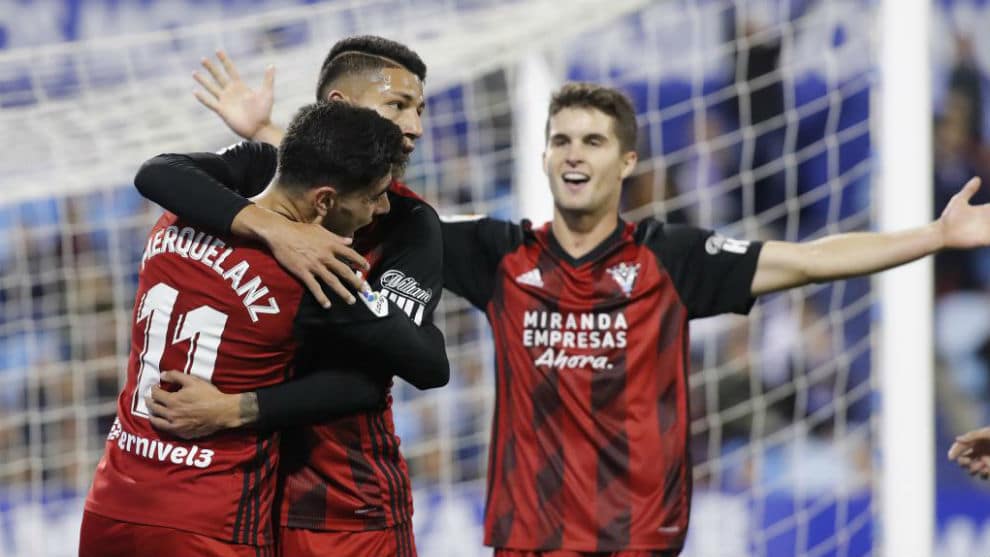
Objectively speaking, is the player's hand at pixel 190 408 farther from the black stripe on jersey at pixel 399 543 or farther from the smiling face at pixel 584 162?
the smiling face at pixel 584 162

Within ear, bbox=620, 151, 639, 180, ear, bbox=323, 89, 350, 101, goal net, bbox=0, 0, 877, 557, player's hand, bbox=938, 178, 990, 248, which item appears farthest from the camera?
goal net, bbox=0, 0, 877, 557

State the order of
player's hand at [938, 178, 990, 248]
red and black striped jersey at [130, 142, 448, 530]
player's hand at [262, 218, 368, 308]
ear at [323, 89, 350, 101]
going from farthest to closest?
player's hand at [938, 178, 990, 248], ear at [323, 89, 350, 101], red and black striped jersey at [130, 142, 448, 530], player's hand at [262, 218, 368, 308]

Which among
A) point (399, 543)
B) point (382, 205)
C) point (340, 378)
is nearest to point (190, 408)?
point (340, 378)

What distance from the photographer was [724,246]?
3520 mm

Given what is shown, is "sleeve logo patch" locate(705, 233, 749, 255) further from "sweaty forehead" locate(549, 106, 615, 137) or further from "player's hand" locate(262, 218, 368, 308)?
"player's hand" locate(262, 218, 368, 308)

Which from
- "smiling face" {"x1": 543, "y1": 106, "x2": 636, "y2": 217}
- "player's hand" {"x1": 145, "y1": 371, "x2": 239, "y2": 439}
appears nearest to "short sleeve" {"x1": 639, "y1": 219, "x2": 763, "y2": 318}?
"smiling face" {"x1": 543, "y1": 106, "x2": 636, "y2": 217}

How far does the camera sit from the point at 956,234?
10.5 feet

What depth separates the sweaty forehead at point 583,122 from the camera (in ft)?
12.2

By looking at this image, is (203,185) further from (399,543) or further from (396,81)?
(399,543)

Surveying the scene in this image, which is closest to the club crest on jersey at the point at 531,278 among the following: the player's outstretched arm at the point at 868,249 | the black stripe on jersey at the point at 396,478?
the player's outstretched arm at the point at 868,249

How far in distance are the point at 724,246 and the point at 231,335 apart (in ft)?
4.99

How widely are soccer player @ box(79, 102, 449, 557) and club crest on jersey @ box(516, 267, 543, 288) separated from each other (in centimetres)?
101

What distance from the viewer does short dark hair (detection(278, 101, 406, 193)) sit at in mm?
2461

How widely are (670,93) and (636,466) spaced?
445 centimetres
